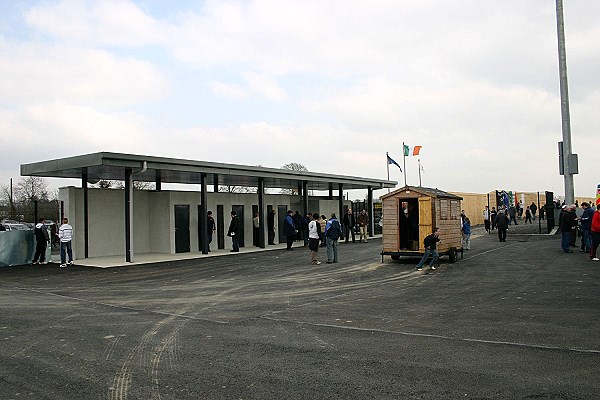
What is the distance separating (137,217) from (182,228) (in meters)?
1.92

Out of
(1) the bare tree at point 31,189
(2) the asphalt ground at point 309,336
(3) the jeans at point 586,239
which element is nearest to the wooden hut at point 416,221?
(2) the asphalt ground at point 309,336

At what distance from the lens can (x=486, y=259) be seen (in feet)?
59.1

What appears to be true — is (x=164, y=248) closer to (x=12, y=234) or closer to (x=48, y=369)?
(x=12, y=234)

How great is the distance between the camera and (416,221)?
723 inches

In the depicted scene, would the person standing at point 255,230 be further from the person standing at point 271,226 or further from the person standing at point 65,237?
the person standing at point 65,237

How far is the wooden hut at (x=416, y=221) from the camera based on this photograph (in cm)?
1731

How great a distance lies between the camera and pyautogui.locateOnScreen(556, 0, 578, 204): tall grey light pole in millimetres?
19797

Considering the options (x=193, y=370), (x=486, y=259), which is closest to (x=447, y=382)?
(x=193, y=370)

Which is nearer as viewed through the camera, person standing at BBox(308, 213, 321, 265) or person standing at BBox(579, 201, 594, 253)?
person standing at BBox(308, 213, 321, 265)

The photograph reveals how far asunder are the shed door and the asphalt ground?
8.96 ft

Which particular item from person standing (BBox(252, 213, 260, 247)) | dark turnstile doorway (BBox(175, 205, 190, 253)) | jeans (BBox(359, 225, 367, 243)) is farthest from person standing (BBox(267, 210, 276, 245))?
dark turnstile doorway (BBox(175, 205, 190, 253))

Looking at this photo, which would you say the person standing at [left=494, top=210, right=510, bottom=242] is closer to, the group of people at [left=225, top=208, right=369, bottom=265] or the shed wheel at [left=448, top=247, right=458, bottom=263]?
the group of people at [left=225, top=208, right=369, bottom=265]

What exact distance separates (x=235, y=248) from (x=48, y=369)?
57.6ft

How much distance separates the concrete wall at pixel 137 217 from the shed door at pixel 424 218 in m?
10.7
